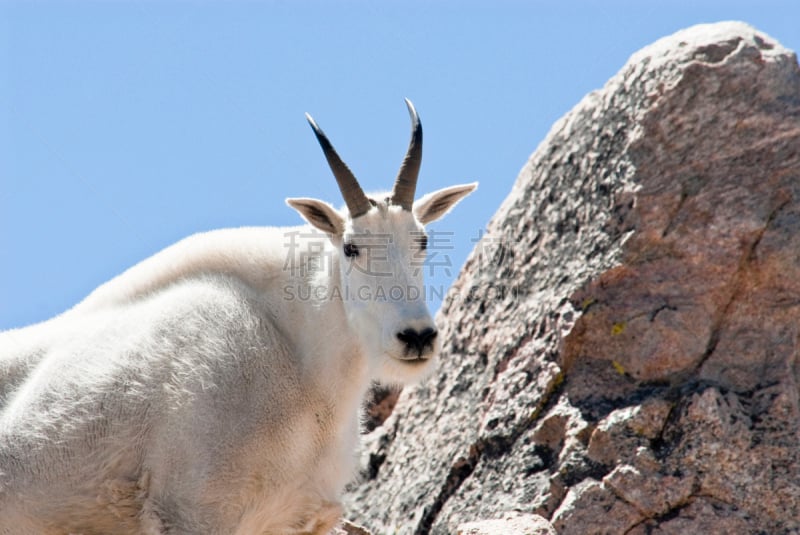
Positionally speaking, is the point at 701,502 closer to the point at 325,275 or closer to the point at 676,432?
the point at 676,432

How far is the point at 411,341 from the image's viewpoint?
7.36m

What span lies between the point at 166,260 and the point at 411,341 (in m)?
2.06

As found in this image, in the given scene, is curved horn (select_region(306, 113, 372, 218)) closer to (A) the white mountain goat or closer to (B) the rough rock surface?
(A) the white mountain goat

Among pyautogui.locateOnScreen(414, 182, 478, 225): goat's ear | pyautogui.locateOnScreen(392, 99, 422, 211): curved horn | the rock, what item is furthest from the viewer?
pyautogui.locateOnScreen(414, 182, 478, 225): goat's ear

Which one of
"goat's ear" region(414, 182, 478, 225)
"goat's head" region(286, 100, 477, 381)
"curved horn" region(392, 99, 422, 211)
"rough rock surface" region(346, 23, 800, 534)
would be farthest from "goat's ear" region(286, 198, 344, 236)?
"rough rock surface" region(346, 23, 800, 534)

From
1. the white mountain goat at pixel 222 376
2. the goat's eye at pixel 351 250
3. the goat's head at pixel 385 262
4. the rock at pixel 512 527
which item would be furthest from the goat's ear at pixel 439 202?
the rock at pixel 512 527

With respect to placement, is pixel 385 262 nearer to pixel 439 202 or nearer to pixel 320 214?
pixel 320 214

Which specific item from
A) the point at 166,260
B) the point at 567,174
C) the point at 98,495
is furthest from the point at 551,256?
the point at 98,495

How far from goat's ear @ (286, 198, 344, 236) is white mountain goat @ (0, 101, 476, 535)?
0.04 feet

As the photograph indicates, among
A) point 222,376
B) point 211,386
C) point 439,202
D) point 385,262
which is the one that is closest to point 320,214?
point 385,262

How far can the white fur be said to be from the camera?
7.17m

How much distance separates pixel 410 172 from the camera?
810 centimetres

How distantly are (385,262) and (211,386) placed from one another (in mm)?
1503

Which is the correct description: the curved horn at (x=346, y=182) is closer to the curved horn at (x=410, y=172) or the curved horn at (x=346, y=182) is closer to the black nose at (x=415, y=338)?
the curved horn at (x=410, y=172)
